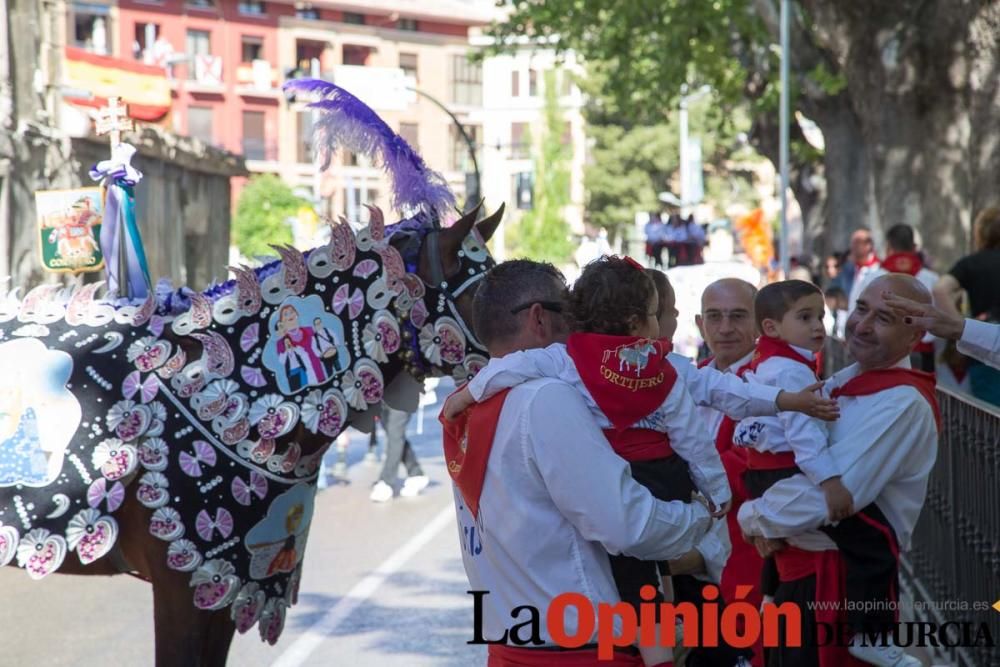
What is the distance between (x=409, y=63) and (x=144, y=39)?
16.9 m

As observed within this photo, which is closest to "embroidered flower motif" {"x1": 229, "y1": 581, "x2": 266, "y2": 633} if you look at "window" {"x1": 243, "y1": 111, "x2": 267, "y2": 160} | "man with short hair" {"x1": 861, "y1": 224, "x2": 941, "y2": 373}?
"man with short hair" {"x1": 861, "y1": 224, "x2": 941, "y2": 373}

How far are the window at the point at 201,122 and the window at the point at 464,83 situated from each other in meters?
15.4

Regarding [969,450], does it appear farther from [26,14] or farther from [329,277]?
[26,14]

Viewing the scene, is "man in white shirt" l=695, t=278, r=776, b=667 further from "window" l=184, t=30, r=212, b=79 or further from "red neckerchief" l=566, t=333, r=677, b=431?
"window" l=184, t=30, r=212, b=79

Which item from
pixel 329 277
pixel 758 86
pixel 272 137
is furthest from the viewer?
pixel 272 137

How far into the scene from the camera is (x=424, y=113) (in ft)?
260

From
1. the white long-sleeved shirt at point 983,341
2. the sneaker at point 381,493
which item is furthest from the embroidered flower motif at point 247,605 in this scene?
the sneaker at point 381,493

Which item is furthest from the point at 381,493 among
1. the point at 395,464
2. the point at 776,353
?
the point at 776,353

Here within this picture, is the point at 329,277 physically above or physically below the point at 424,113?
below

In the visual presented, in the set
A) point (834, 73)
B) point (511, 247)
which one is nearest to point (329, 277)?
point (834, 73)

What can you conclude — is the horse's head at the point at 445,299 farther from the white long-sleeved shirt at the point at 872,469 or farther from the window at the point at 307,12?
the window at the point at 307,12

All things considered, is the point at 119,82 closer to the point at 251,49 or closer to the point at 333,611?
the point at 333,611

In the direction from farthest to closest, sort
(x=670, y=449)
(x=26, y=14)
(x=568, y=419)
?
(x=26, y=14) → (x=670, y=449) → (x=568, y=419)

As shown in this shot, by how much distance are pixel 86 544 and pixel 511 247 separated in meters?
80.4
